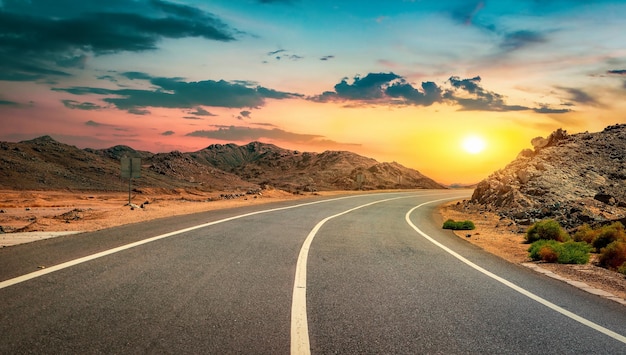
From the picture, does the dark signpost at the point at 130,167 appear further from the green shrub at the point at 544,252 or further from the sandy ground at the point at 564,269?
the green shrub at the point at 544,252

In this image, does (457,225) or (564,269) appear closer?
(564,269)

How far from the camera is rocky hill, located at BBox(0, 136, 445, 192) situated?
4731 cm

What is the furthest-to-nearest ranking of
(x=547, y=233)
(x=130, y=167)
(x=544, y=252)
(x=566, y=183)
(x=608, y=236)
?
(x=566, y=183) < (x=130, y=167) < (x=547, y=233) < (x=608, y=236) < (x=544, y=252)

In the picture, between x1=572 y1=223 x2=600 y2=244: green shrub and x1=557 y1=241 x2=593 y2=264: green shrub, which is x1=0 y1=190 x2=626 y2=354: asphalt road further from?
x1=572 y1=223 x2=600 y2=244: green shrub

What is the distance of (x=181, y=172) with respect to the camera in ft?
242

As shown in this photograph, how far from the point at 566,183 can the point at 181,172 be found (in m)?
61.9

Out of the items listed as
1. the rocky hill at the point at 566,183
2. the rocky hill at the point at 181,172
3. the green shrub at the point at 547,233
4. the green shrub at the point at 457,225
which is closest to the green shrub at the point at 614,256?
the green shrub at the point at 547,233

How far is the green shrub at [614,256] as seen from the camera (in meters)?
9.59

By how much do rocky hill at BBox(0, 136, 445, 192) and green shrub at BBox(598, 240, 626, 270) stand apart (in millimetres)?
43918

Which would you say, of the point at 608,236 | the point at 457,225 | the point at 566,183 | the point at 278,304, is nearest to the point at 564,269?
the point at 608,236

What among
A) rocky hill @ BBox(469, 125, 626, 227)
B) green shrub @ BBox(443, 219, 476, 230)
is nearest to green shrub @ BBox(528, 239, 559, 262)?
green shrub @ BBox(443, 219, 476, 230)

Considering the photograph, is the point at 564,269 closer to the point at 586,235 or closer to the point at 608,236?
the point at 608,236

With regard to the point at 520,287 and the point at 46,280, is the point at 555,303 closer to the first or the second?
the point at 520,287

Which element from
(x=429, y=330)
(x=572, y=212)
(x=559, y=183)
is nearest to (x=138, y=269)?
(x=429, y=330)
